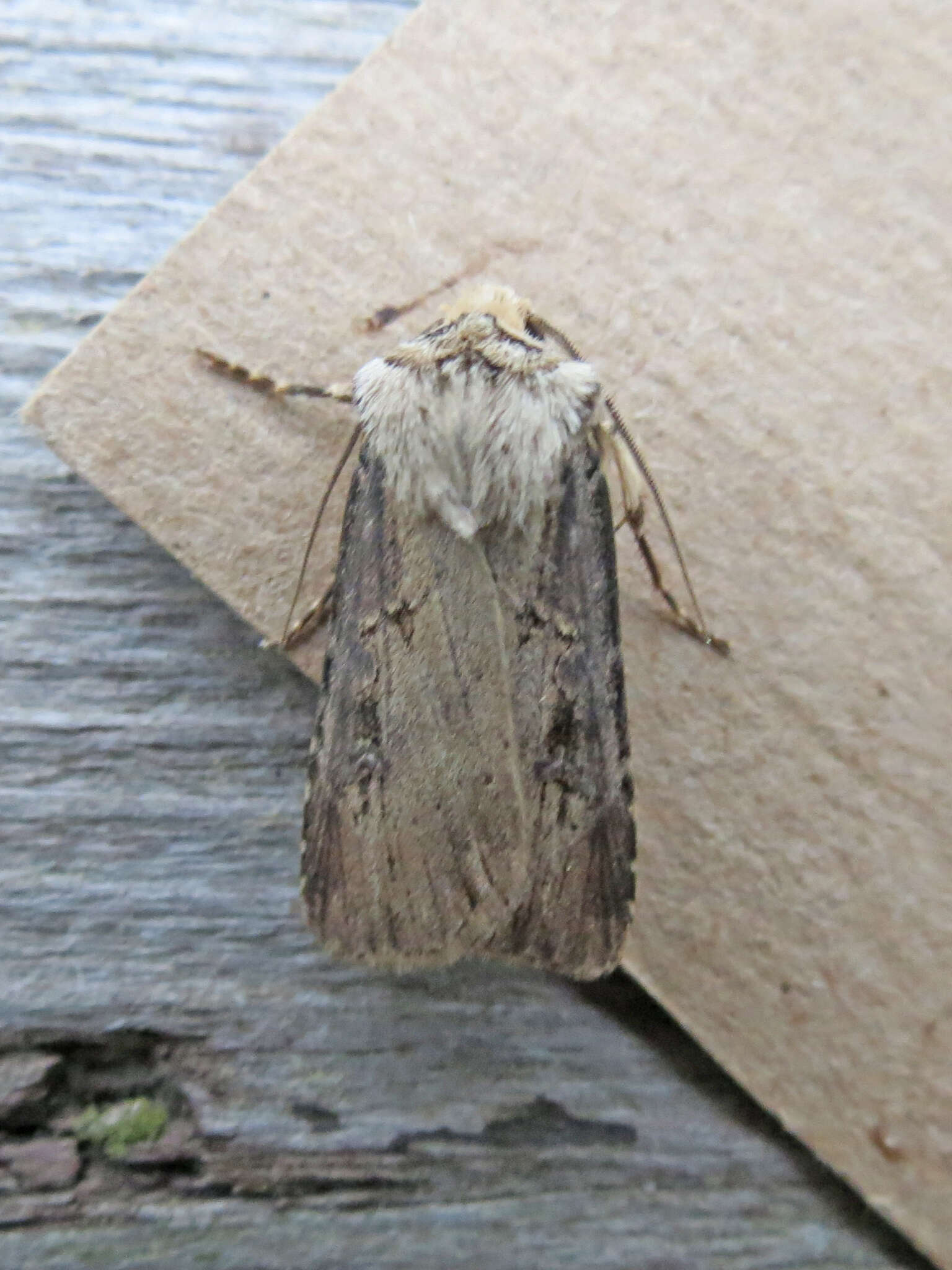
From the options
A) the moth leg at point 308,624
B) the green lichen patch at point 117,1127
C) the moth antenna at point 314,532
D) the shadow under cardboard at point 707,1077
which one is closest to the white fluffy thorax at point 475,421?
the moth antenna at point 314,532

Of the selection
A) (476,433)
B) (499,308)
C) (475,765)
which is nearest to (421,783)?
(475,765)

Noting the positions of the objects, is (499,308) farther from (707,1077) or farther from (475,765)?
(707,1077)

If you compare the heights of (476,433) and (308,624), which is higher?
(476,433)

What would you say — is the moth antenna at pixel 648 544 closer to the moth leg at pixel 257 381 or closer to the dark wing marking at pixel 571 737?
the dark wing marking at pixel 571 737

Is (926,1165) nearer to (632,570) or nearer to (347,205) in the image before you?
(632,570)

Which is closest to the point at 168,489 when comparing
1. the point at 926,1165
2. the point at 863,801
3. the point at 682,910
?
the point at 682,910

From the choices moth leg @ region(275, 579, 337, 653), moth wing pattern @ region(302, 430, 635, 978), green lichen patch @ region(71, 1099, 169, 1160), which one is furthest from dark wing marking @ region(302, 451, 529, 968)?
green lichen patch @ region(71, 1099, 169, 1160)
